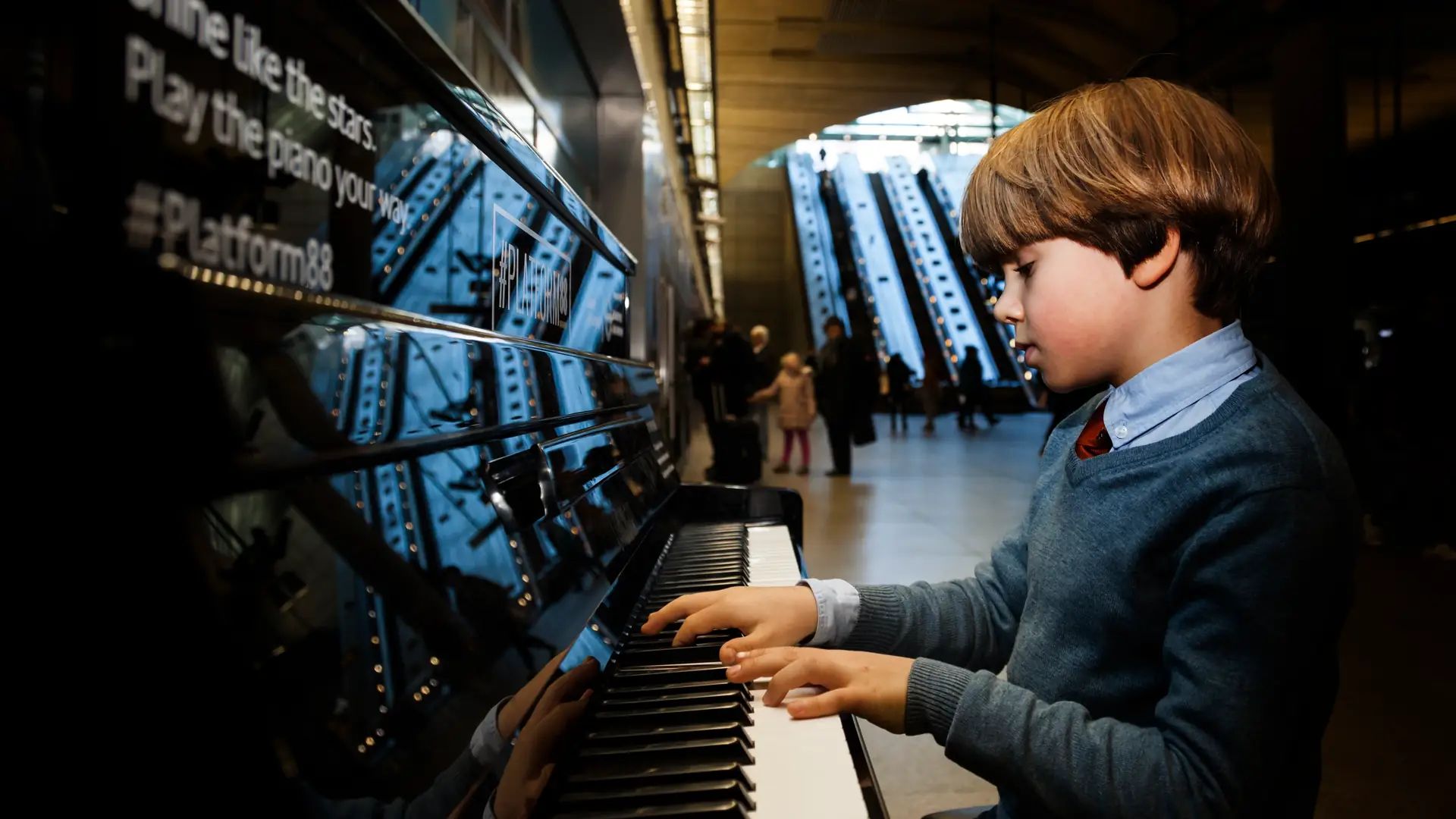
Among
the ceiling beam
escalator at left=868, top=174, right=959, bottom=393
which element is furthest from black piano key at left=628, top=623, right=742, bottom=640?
escalator at left=868, top=174, right=959, bottom=393

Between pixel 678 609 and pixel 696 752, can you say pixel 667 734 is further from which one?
pixel 678 609

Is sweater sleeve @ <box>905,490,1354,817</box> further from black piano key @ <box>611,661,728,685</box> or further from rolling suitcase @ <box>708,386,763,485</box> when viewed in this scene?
rolling suitcase @ <box>708,386,763,485</box>

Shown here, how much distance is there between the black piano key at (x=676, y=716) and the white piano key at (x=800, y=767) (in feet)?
0.08

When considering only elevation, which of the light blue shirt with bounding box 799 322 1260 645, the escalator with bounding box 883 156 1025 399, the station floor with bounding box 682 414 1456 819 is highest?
the escalator with bounding box 883 156 1025 399

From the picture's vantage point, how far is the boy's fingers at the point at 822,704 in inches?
35.0

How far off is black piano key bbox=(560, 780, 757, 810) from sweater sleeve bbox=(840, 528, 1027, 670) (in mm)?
457

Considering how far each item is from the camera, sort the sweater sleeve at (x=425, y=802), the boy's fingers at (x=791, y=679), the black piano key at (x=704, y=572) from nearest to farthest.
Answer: the sweater sleeve at (x=425, y=802) < the boy's fingers at (x=791, y=679) < the black piano key at (x=704, y=572)

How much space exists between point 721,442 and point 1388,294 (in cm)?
511

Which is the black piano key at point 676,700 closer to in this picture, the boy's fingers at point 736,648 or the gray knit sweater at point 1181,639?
the boy's fingers at point 736,648

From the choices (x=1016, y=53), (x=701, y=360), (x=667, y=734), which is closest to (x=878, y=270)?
(x=1016, y=53)

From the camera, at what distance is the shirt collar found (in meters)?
0.90

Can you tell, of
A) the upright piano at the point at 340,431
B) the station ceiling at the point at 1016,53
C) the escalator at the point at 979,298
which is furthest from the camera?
the escalator at the point at 979,298

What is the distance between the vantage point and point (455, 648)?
0.81 m

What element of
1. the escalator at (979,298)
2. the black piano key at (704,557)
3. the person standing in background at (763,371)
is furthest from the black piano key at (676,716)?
the escalator at (979,298)
